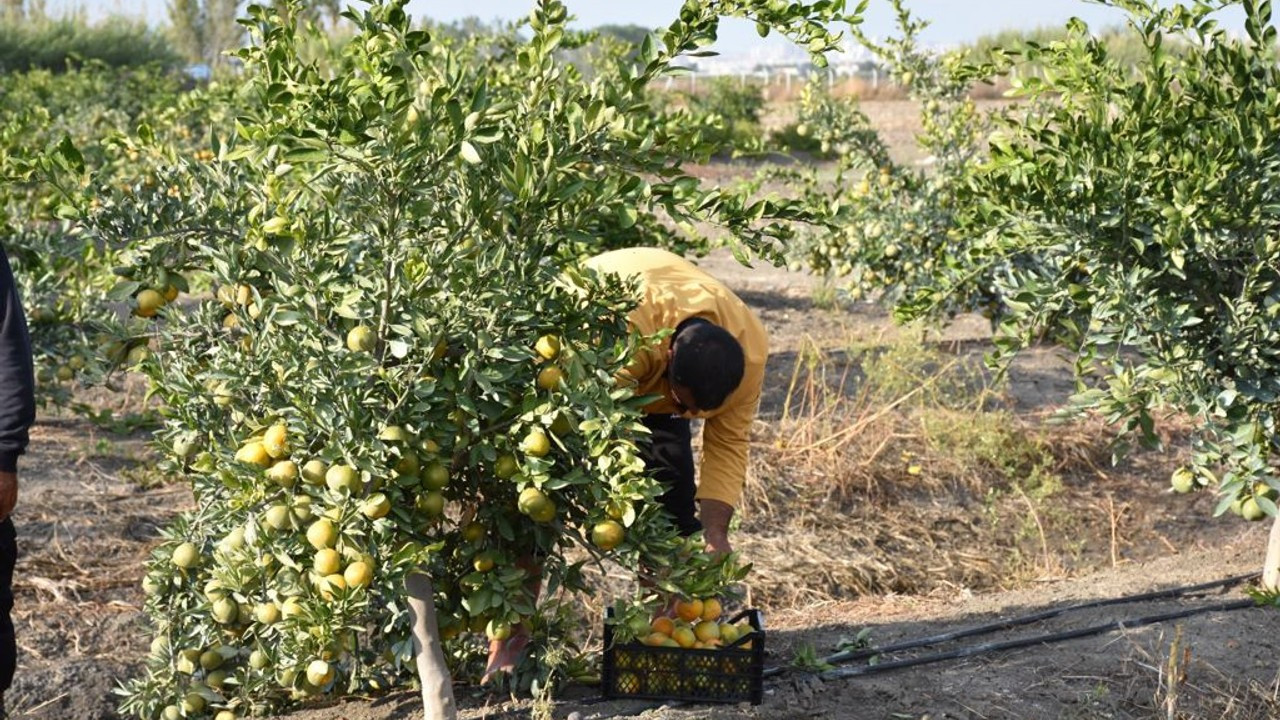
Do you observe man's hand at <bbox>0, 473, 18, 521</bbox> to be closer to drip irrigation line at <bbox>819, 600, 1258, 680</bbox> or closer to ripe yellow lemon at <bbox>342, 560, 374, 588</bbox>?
ripe yellow lemon at <bbox>342, 560, 374, 588</bbox>

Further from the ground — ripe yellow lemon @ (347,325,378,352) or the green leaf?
the green leaf

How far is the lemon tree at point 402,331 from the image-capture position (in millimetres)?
2939

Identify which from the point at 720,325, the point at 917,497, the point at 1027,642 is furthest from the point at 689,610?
the point at 917,497

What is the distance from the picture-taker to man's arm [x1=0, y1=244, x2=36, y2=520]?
325cm

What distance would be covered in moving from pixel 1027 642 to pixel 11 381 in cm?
299

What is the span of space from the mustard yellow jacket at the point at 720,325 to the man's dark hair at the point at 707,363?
7.4 inches

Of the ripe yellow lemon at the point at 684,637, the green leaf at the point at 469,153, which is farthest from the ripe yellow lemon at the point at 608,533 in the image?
the green leaf at the point at 469,153

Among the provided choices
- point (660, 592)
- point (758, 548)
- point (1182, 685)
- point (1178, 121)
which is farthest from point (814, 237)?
point (660, 592)

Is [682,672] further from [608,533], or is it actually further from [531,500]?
[531,500]

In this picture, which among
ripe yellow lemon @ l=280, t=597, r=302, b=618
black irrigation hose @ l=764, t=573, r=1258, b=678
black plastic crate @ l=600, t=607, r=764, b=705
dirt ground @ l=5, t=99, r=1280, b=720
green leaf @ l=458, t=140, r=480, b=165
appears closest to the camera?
green leaf @ l=458, t=140, r=480, b=165

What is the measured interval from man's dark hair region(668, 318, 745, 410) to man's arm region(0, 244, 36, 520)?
1.57 m

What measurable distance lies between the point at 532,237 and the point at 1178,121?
2.20 m

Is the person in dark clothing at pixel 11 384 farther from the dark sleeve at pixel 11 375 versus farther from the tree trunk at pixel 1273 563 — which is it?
the tree trunk at pixel 1273 563

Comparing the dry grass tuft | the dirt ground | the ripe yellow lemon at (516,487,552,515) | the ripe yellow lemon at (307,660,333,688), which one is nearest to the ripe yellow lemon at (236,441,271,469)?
the ripe yellow lemon at (307,660,333,688)
